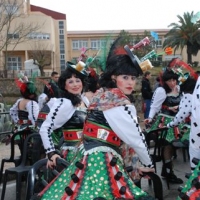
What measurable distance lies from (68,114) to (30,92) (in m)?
2.63

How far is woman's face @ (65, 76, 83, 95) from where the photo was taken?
3920mm

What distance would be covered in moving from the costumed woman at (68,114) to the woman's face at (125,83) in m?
0.92

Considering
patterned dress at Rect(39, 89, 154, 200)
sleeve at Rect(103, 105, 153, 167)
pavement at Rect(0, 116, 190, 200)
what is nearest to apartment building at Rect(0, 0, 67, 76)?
pavement at Rect(0, 116, 190, 200)

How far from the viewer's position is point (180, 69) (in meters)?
5.86

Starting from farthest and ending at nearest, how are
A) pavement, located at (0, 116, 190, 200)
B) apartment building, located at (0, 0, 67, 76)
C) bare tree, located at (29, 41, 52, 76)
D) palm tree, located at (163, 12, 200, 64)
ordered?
bare tree, located at (29, 41, 52, 76) → apartment building, located at (0, 0, 67, 76) → palm tree, located at (163, 12, 200, 64) → pavement, located at (0, 116, 190, 200)

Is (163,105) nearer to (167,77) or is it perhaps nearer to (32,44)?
(167,77)

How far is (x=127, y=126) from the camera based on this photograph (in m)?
2.54

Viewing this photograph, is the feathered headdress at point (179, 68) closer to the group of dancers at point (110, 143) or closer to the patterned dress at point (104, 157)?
the group of dancers at point (110, 143)

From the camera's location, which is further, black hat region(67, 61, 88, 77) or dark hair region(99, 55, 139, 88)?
black hat region(67, 61, 88, 77)

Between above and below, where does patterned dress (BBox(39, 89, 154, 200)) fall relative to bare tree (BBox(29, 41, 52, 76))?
Answer: below

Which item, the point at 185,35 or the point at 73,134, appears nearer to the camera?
the point at 73,134

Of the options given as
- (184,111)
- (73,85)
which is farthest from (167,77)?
(73,85)

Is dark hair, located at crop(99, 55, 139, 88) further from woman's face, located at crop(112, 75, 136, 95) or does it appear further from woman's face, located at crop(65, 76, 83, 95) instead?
woman's face, located at crop(65, 76, 83, 95)

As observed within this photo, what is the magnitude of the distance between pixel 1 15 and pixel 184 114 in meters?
21.8
